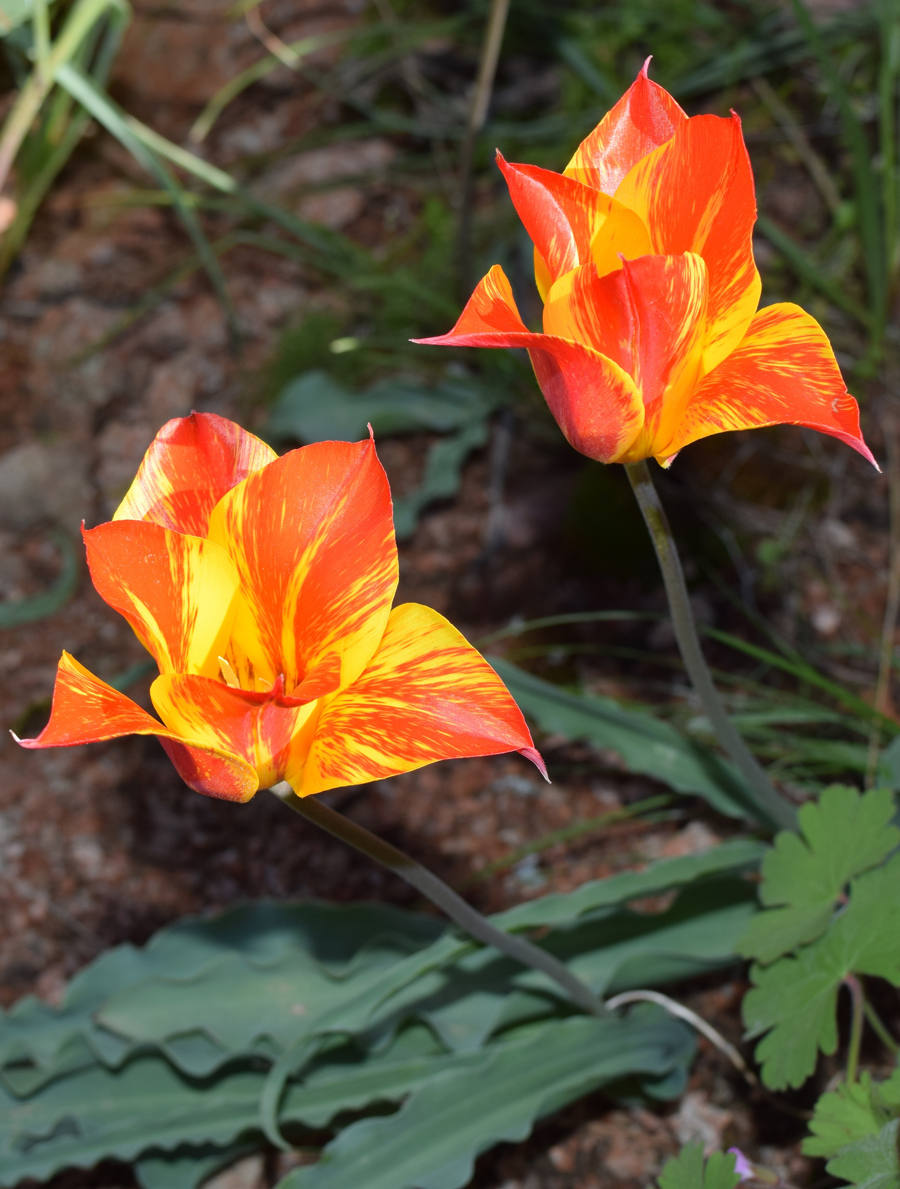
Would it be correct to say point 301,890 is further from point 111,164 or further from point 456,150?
point 111,164

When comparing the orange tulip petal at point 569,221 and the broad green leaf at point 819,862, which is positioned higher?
the orange tulip petal at point 569,221

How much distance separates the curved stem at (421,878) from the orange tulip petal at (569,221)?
1.38ft

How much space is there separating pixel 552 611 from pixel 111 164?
183 centimetres

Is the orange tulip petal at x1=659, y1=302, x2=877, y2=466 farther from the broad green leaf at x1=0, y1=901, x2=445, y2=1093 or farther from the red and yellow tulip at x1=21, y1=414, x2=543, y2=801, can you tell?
the broad green leaf at x1=0, y1=901, x2=445, y2=1093

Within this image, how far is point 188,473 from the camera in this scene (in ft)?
2.38

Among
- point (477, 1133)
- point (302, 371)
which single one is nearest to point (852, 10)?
point (302, 371)

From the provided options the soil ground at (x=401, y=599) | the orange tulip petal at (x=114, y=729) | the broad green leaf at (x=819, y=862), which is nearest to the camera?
the orange tulip petal at (x=114, y=729)

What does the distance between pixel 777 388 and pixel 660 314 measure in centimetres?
9

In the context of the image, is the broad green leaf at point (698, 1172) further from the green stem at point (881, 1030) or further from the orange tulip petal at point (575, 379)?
the orange tulip petal at point (575, 379)

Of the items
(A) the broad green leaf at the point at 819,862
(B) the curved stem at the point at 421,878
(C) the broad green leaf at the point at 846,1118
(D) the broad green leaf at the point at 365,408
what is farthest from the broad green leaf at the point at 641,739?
(D) the broad green leaf at the point at 365,408

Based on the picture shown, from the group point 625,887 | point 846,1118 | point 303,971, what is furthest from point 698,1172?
point 303,971

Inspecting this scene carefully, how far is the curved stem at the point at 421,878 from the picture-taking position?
703 mm

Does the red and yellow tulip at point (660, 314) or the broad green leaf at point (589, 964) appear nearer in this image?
the red and yellow tulip at point (660, 314)

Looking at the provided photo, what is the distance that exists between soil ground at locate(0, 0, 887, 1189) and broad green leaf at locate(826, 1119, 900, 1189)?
0.46 metres
